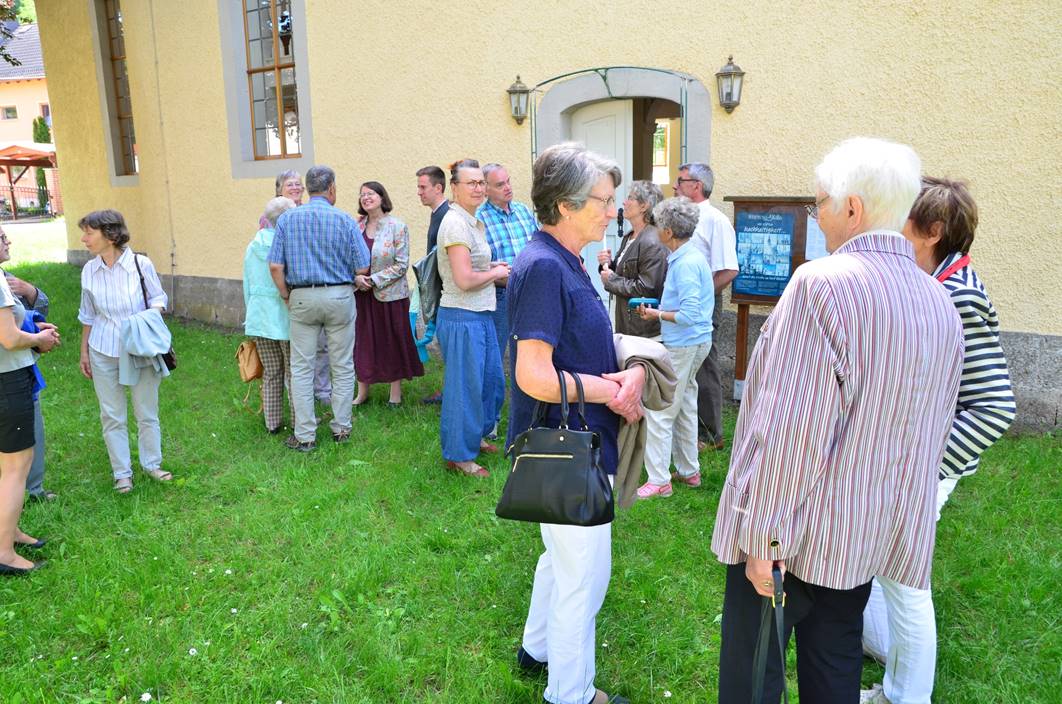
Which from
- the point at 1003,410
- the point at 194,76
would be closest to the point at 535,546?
the point at 1003,410

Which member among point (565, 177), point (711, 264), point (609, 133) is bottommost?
point (711, 264)

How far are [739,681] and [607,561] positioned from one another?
60 cm

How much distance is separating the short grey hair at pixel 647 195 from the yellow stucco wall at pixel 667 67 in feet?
5.93

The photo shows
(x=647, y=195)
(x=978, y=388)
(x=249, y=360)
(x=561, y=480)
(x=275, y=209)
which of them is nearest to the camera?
(x=561, y=480)

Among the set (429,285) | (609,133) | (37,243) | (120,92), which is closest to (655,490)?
(429,285)

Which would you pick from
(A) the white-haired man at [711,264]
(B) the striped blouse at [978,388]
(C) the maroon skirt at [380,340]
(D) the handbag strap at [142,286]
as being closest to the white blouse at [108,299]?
(D) the handbag strap at [142,286]

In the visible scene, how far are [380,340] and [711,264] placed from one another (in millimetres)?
2969

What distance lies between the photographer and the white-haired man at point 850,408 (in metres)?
1.73

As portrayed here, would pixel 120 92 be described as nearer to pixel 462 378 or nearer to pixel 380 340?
pixel 380 340

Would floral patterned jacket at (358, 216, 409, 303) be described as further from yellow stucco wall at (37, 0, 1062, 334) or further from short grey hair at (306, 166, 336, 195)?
yellow stucco wall at (37, 0, 1062, 334)

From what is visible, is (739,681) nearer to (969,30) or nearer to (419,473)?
(419,473)

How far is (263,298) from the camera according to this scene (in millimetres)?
5617

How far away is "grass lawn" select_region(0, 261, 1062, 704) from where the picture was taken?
2.98 meters

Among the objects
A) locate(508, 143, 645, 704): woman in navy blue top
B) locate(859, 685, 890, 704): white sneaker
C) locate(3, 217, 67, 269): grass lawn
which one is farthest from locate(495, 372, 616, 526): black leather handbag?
locate(3, 217, 67, 269): grass lawn
